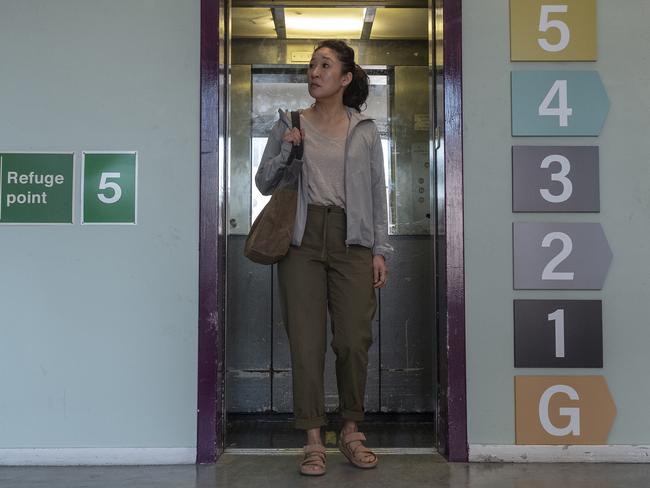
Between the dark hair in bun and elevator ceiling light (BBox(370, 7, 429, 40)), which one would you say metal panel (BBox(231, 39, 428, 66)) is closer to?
elevator ceiling light (BBox(370, 7, 429, 40))

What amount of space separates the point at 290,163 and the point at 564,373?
57.4 inches

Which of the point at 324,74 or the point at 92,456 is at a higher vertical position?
the point at 324,74

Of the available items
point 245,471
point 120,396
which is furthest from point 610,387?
point 120,396

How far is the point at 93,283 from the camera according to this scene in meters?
3.17

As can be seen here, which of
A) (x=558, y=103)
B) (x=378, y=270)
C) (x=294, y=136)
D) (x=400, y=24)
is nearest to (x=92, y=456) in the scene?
(x=378, y=270)

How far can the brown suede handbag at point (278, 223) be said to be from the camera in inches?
112

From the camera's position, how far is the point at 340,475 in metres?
2.92

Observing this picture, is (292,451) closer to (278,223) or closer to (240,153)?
(278,223)

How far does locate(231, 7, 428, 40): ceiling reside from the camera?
14.1ft

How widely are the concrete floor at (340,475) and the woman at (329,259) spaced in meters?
0.12

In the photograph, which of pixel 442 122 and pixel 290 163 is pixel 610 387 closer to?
pixel 442 122

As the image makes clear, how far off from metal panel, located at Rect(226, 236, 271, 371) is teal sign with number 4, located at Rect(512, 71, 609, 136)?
5.98ft

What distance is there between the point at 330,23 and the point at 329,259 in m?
2.03

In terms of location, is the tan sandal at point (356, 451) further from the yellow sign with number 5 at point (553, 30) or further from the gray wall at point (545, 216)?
the yellow sign with number 5 at point (553, 30)
